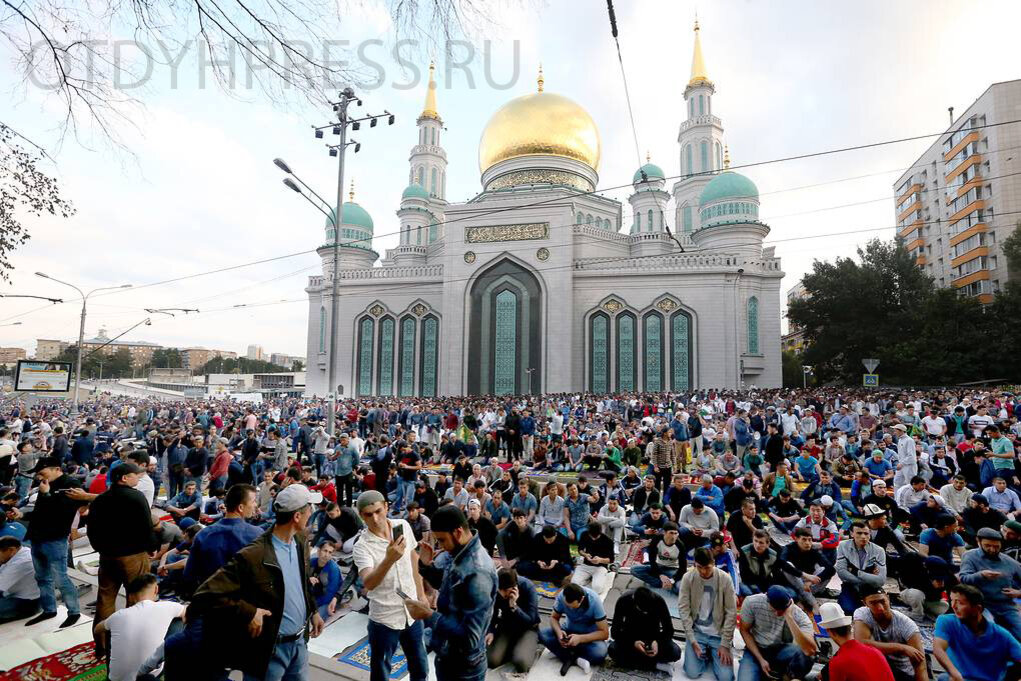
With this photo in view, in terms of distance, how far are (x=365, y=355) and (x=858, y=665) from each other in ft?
99.7

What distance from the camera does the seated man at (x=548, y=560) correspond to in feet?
17.5

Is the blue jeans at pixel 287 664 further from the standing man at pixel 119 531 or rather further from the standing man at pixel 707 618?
the standing man at pixel 707 618

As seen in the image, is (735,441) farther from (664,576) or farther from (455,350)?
(455,350)

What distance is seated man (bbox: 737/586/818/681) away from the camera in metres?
3.63

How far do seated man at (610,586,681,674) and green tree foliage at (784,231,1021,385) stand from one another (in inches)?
1030

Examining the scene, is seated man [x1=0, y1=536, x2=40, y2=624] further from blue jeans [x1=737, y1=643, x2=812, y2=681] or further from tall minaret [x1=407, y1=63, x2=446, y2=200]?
tall minaret [x1=407, y1=63, x2=446, y2=200]

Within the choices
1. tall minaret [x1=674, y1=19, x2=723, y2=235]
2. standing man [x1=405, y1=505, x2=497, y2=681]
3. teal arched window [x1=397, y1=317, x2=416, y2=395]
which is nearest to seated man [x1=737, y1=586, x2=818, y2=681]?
standing man [x1=405, y1=505, x2=497, y2=681]

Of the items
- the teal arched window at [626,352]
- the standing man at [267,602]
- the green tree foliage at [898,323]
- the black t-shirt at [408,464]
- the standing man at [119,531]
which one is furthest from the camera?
the teal arched window at [626,352]

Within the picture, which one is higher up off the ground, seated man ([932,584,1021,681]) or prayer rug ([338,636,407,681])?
seated man ([932,584,1021,681])

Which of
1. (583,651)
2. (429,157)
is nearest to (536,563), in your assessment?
(583,651)

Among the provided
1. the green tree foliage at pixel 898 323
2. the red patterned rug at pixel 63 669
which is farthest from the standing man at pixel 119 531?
the green tree foliage at pixel 898 323

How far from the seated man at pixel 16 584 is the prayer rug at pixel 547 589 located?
4432mm

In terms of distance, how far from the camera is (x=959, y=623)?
138 inches

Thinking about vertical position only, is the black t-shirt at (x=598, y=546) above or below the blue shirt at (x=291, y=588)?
below
